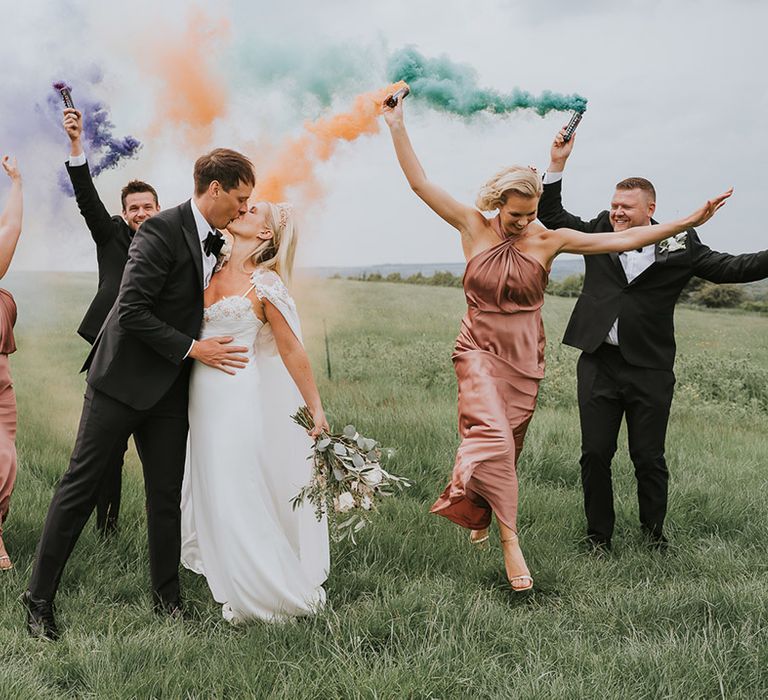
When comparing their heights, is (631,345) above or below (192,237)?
below

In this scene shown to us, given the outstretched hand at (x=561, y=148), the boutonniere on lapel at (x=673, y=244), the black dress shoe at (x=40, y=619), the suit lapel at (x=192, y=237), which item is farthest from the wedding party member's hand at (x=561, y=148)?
the black dress shoe at (x=40, y=619)

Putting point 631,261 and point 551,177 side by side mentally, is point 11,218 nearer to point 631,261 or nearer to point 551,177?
point 551,177

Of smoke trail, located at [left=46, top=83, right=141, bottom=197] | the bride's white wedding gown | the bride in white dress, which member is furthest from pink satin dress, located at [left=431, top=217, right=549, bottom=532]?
smoke trail, located at [left=46, top=83, right=141, bottom=197]

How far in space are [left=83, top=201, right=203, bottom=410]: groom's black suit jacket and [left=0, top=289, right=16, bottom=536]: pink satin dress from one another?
4.42 feet

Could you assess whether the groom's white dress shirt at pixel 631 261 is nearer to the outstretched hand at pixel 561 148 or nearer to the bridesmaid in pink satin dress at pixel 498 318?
the outstretched hand at pixel 561 148

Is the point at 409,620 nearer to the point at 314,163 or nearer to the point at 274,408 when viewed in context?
the point at 274,408

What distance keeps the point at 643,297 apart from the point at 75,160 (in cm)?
414

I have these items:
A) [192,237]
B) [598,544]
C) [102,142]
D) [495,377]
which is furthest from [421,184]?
[102,142]

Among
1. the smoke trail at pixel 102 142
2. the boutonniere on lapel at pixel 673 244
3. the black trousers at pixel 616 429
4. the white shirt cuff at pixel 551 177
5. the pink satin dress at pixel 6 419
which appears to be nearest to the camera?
the pink satin dress at pixel 6 419

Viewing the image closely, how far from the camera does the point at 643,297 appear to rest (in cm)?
591

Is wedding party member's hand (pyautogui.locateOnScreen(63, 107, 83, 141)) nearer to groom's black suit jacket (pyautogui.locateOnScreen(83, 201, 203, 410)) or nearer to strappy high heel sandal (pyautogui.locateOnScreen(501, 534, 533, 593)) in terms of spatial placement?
groom's black suit jacket (pyautogui.locateOnScreen(83, 201, 203, 410))

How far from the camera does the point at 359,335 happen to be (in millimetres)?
13430

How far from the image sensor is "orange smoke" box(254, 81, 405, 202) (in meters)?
6.61

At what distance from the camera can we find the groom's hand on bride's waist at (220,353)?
450 cm
